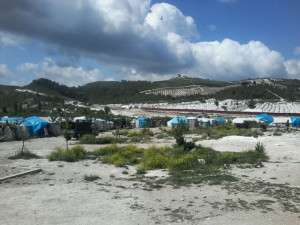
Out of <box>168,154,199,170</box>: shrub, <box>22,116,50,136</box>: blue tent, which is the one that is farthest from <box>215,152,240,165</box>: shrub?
<box>22,116,50,136</box>: blue tent

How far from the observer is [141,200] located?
888cm

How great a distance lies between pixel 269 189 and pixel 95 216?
18.8 ft

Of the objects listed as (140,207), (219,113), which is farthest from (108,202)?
(219,113)

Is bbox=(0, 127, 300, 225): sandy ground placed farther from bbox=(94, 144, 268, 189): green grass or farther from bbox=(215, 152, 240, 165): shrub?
Answer: bbox=(215, 152, 240, 165): shrub

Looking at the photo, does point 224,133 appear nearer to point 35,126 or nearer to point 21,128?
point 35,126

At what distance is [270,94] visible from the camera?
12525 cm

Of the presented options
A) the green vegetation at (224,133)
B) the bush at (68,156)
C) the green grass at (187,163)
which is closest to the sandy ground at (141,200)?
the green grass at (187,163)

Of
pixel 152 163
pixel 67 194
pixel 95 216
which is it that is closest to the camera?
pixel 95 216

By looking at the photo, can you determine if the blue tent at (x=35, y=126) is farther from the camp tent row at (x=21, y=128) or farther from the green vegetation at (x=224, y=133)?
the green vegetation at (x=224, y=133)

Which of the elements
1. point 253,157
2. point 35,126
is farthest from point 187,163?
point 35,126

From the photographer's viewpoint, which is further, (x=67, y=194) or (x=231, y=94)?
(x=231, y=94)

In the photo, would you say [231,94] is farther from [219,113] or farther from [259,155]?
[259,155]

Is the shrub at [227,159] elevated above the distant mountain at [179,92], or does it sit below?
below

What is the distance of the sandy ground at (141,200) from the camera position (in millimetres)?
7281
